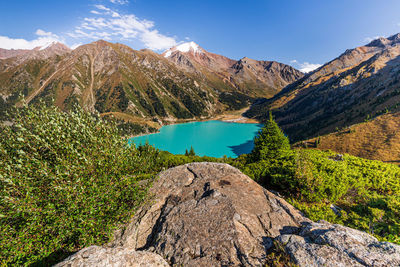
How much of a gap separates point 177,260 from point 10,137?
11.7 metres

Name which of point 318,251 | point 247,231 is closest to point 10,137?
point 247,231

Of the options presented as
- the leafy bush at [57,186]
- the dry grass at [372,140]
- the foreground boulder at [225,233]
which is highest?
the leafy bush at [57,186]

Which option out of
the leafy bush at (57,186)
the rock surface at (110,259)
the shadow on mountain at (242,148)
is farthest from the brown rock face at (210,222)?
the shadow on mountain at (242,148)

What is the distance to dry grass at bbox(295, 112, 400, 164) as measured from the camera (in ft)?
229

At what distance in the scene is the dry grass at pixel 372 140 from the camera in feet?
229

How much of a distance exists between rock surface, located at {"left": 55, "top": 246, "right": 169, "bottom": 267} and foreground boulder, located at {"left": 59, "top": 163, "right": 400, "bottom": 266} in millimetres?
39

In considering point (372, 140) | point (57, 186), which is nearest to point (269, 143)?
point (57, 186)

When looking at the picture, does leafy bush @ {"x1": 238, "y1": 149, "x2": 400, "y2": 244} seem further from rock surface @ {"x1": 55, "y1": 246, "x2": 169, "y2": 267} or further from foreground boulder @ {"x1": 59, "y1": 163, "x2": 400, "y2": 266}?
Result: rock surface @ {"x1": 55, "y1": 246, "x2": 169, "y2": 267}

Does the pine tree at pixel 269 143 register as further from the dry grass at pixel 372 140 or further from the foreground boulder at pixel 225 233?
the dry grass at pixel 372 140

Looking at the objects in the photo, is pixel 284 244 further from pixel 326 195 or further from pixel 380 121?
pixel 380 121

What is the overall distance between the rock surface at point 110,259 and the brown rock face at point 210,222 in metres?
1.20

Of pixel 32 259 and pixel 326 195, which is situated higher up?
pixel 32 259

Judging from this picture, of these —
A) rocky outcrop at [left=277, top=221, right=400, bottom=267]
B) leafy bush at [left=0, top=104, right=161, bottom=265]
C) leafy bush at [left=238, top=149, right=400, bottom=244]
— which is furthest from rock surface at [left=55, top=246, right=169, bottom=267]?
leafy bush at [left=238, top=149, right=400, bottom=244]

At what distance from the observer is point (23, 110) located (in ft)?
29.7
